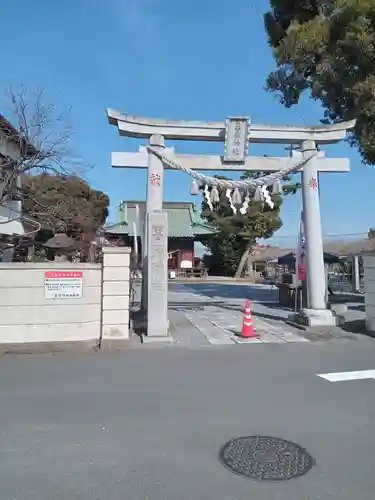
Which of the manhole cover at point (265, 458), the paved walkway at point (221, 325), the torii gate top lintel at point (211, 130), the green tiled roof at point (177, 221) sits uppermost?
the green tiled roof at point (177, 221)

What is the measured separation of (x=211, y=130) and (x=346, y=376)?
6654mm

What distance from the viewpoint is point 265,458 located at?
129 inches

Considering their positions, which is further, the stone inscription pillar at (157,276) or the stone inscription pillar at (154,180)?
the stone inscription pillar at (154,180)

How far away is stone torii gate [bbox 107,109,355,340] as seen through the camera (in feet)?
31.1

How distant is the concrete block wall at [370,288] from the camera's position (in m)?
9.10

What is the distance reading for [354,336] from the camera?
8.92 metres

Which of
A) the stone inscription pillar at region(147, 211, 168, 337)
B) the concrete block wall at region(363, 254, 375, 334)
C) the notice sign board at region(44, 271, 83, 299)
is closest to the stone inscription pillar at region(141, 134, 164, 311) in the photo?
the stone inscription pillar at region(147, 211, 168, 337)

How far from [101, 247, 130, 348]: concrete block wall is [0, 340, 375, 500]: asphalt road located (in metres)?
0.96

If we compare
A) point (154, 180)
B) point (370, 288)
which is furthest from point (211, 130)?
point (370, 288)

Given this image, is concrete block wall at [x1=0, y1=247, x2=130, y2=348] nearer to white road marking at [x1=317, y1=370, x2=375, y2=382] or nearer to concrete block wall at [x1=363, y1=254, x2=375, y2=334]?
white road marking at [x1=317, y1=370, x2=375, y2=382]

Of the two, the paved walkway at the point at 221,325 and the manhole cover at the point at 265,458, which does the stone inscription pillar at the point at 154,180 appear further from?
the manhole cover at the point at 265,458

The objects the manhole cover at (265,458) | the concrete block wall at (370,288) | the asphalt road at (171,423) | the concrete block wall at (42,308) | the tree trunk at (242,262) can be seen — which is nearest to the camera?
the asphalt road at (171,423)

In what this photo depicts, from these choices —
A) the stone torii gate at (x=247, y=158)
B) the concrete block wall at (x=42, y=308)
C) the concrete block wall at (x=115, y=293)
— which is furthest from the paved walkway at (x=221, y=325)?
the concrete block wall at (x=42, y=308)

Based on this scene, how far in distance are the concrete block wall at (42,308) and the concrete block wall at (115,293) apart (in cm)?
19
